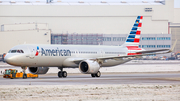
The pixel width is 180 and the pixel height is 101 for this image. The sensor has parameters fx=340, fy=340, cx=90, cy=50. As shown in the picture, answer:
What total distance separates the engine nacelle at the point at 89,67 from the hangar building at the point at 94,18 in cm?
10351

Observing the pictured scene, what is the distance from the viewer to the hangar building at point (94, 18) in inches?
5856

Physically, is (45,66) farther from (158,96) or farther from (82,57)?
(158,96)

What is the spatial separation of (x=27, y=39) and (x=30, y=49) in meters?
87.0

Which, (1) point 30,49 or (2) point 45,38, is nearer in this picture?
(1) point 30,49

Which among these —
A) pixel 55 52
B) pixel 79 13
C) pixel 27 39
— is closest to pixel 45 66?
pixel 55 52

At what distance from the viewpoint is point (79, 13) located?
506ft

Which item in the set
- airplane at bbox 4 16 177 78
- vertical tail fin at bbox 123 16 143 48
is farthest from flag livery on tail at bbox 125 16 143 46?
airplane at bbox 4 16 177 78

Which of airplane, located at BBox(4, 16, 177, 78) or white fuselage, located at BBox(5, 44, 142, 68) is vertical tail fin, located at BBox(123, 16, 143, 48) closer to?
airplane, located at BBox(4, 16, 177, 78)

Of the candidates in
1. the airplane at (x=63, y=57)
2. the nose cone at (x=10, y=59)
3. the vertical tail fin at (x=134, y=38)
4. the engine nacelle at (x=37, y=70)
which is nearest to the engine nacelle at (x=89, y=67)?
the airplane at (x=63, y=57)

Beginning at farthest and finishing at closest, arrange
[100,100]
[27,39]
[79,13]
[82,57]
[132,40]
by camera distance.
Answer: [79,13]
[27,39]
[132,40]
[82,57]
[100,100]

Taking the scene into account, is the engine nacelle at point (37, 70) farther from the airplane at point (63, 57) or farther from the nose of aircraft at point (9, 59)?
the nose of aircraft at point (9, 59)

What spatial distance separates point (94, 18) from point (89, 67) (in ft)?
385

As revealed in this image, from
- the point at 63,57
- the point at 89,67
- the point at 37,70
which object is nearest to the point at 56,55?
the point at 63,57

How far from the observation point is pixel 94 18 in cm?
15575
